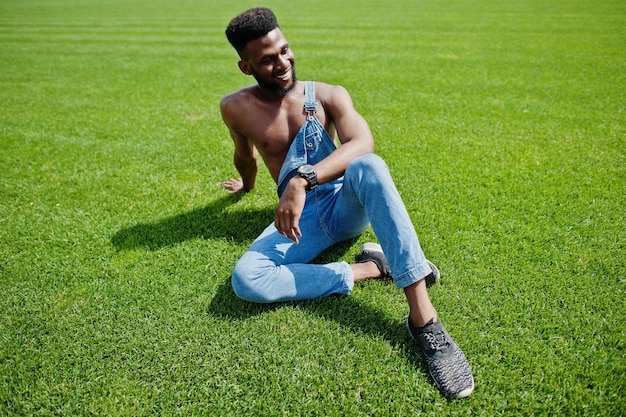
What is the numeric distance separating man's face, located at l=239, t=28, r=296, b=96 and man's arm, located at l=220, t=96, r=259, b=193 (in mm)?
387

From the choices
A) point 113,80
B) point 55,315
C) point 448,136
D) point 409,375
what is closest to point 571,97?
point 448,136

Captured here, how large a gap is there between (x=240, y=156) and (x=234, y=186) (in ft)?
2.27

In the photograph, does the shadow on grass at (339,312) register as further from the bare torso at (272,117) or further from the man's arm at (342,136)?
the bare torso at (272,117)

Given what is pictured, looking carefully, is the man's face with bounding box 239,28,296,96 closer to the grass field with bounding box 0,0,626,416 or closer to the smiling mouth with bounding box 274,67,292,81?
the smiling mouth with bounding box 274,67,292,81

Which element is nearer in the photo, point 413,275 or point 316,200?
point 413,275

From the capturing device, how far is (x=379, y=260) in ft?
9.91

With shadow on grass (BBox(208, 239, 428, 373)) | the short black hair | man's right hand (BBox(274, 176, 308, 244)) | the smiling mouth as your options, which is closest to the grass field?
shadow on grass (BBox(208, 239, 428, 373))

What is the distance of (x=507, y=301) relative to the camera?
8.95 ft

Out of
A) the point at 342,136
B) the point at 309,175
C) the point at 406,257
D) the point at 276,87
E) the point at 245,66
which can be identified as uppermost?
the point at 245,66

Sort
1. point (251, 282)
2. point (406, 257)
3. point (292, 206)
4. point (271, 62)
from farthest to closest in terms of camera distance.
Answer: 1. point (271, 62)
2. point (251, 282)
3. point (292, 206)
4. point (406, 257)

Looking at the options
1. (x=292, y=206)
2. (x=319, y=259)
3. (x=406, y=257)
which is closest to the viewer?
(x=406, y=257)

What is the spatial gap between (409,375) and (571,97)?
643cm

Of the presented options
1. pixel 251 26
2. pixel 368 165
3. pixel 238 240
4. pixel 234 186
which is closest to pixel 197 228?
pixel 238 240

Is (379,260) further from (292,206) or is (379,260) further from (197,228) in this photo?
(197,228)
